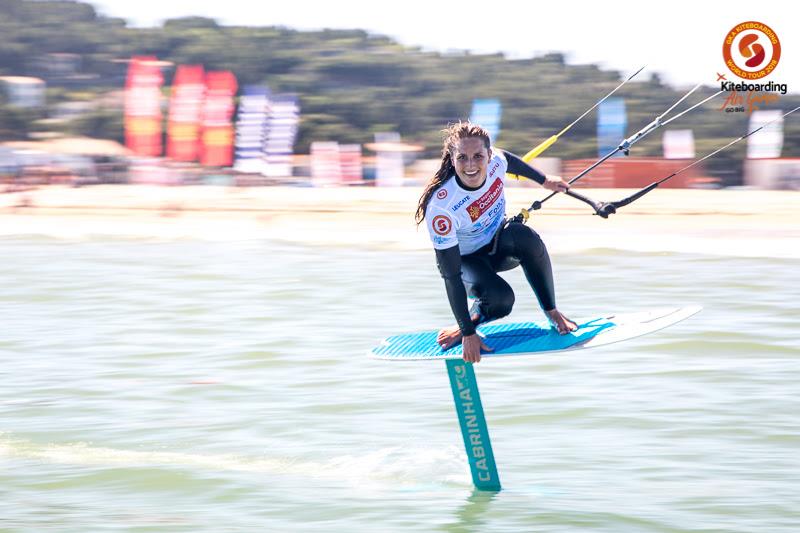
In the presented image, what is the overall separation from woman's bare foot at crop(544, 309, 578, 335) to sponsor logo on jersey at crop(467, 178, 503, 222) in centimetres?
78

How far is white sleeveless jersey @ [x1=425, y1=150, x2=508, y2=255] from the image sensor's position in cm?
706

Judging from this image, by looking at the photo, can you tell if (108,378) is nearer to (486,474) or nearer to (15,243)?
(486,474)

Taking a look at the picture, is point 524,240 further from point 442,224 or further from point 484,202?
point 442,224

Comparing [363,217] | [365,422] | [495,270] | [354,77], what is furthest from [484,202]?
[354,77]

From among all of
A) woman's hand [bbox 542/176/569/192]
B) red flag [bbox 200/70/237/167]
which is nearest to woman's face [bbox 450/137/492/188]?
woman's hand [bbox 542/176/569/192]

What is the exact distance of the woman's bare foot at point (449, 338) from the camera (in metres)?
7.44

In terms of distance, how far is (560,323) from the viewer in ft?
24.4

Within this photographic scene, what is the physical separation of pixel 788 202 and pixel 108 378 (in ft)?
75.0

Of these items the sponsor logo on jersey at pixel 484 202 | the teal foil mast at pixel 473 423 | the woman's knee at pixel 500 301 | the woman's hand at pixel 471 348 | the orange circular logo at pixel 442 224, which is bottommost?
the teal foil mast at pixel 473 423

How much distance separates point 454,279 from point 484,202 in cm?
47

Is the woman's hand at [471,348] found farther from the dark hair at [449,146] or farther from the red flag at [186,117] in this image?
the red flag at [186,117]

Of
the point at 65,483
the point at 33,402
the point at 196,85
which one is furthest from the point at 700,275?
the point at 196,85

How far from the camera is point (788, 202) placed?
31547mm

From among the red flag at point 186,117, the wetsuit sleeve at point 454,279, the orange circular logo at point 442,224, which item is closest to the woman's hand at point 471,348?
the wetsuit sleeve at point 454,279
